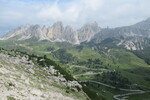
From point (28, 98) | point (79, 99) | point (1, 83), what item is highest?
point (1, 83)

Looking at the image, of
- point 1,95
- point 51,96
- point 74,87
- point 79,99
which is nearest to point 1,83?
point 1,95

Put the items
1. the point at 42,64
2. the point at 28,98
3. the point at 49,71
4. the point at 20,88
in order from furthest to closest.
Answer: the point at 42,64
the point at 49,71
the point at 20,88
the point at 28,98

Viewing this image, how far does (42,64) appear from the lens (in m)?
123

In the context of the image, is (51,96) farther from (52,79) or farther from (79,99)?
(52,79)

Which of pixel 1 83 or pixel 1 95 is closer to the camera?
pixel 1 95

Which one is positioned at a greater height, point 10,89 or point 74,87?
point 10,89

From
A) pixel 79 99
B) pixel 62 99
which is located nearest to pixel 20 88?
pixel 62 99

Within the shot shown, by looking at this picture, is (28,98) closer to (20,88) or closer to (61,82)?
(20,88)

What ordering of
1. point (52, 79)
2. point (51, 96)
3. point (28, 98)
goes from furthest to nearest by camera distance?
point (52, 79) → point (51, 96) → point (28, 98)

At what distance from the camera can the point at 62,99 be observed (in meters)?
71.9

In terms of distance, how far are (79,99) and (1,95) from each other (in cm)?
4046

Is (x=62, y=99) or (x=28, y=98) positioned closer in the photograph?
(x=28, y=98)

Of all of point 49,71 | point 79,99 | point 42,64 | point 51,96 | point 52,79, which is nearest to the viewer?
point 51,96

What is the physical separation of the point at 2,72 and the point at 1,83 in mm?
11874
